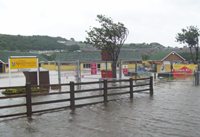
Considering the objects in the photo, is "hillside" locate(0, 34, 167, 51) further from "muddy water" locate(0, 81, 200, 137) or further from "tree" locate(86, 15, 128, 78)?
"muddy water" locate(0, 81, 200, 137)

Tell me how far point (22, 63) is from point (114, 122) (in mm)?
13756

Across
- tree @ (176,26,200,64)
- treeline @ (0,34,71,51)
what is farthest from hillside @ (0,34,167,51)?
tree @ (176,26,200,64)

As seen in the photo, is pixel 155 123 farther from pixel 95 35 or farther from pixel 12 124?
pixel 95 35

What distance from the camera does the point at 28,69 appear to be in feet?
76.5

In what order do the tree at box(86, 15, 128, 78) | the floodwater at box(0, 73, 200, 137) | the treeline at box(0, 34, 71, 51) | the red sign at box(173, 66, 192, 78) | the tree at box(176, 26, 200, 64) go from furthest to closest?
1. the treeline at box(0, 34, 71, 51)
2. the tree at box(176, 26, 200, 64)
3. the red sign at box(173, 66, 192, 78)
4. the tree at box(86, 15, 128, 78)
5. the floodwater at box(0, 73, 200, 137)

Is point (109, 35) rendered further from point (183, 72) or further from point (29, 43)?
point (29, 43)

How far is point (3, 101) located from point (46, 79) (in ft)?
22.0

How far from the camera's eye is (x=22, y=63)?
2242cm

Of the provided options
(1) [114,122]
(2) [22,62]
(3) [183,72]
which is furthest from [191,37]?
(1) [114,122]

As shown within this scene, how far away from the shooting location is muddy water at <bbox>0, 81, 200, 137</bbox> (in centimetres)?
866

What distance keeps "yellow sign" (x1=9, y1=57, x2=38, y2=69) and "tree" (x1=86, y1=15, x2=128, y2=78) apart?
758cm

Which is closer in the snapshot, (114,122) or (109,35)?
(114,122)

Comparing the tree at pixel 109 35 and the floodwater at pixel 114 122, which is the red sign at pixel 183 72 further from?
the floodwater at pixel 114 122

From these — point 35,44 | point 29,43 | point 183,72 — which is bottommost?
point 183,72
